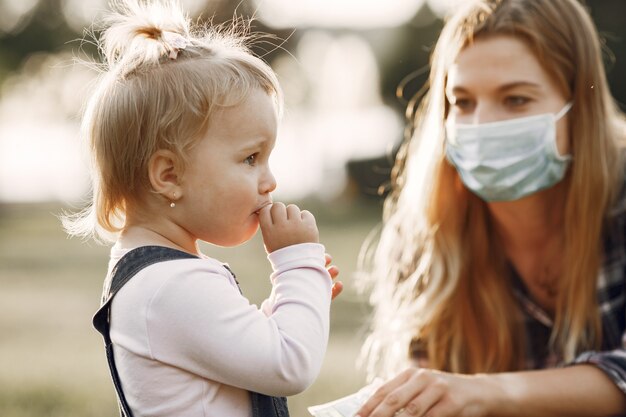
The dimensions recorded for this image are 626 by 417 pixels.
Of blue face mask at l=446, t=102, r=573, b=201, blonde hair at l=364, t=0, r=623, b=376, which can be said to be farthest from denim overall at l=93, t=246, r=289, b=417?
blue face mask at l=446, t=102, r=573, b=201

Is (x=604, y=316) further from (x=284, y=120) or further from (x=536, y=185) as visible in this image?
(x=284, y=120)

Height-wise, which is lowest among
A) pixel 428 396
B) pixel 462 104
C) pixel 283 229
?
pixel 428 396

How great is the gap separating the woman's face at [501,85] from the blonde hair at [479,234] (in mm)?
41

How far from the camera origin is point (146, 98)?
239 cm

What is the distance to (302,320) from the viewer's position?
2.33m

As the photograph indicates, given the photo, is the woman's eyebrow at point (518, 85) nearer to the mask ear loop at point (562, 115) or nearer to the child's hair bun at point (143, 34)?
the mask ear loop at point (562, 115)

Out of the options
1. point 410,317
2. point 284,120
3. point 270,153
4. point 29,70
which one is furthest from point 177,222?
point 29,70

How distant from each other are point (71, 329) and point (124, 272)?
5.91 meters

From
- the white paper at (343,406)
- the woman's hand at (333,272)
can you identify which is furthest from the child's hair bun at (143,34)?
the white paper at (343,406)

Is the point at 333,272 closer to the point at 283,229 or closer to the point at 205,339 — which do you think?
the point at 283,229

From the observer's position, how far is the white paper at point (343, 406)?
276 centimetres

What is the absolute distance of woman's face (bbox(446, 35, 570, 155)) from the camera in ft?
11.9

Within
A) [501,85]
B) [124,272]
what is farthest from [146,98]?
[501,85]

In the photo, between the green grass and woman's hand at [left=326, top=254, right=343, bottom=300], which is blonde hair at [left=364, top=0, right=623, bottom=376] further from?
woman's hand at [left=326, top=254, right=343, bottom=300]
